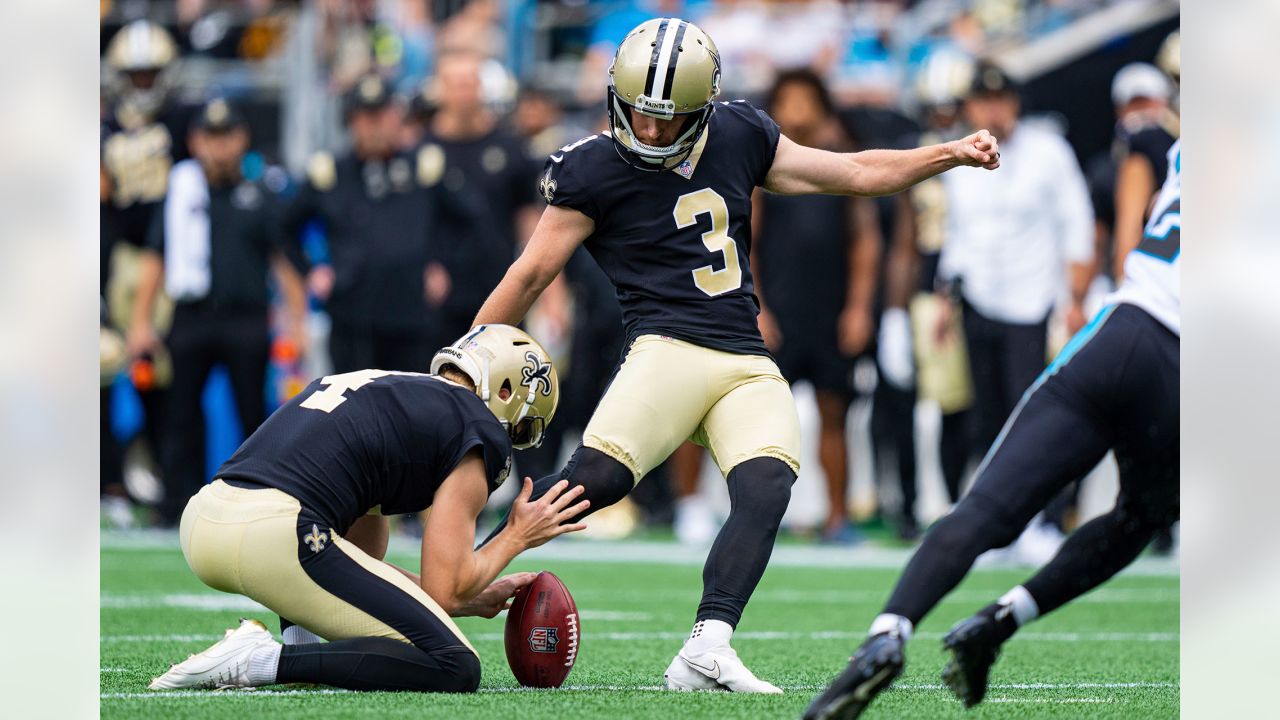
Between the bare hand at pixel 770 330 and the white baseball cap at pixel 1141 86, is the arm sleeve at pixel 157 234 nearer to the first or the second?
the bare hand at pixel 770 330

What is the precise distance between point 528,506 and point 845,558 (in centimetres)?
506

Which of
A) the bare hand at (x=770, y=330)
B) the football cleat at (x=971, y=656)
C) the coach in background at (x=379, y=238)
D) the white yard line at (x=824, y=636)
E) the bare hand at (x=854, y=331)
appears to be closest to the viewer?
the football cleat at (x=971, y=656)

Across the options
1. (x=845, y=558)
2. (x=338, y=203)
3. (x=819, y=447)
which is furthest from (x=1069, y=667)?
(x=338, y=203)

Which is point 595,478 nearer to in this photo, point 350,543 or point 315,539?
point 350,543

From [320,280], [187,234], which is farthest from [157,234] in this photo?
[320,280]

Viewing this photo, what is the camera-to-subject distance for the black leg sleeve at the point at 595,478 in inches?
180

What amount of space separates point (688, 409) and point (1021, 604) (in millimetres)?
1138

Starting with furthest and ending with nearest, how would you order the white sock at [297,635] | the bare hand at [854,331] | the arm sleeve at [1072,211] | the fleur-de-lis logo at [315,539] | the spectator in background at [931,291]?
the bare hand at [854,331], the spectator in background at [931,291], the arm sleeve at [1072,211], the white sock at [297,635], the fleur-de-lis logo at [315,539]

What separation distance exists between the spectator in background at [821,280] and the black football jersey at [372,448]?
17.8 feet

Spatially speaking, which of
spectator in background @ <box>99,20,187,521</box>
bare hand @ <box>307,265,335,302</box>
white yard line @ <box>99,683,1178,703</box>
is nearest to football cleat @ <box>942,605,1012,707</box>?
white yard line @ <box>99,683,1178,703</box>

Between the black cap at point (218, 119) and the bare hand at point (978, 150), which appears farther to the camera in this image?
the black cap at point (218, 119)

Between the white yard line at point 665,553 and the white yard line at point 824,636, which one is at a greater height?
the white yard line at point 824,636

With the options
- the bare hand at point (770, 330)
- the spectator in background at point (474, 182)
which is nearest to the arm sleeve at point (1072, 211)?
the bare hand at point (770, 330)

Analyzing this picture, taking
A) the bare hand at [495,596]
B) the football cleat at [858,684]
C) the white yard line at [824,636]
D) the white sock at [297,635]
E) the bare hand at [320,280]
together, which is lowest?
the white yard line at [824,636]
